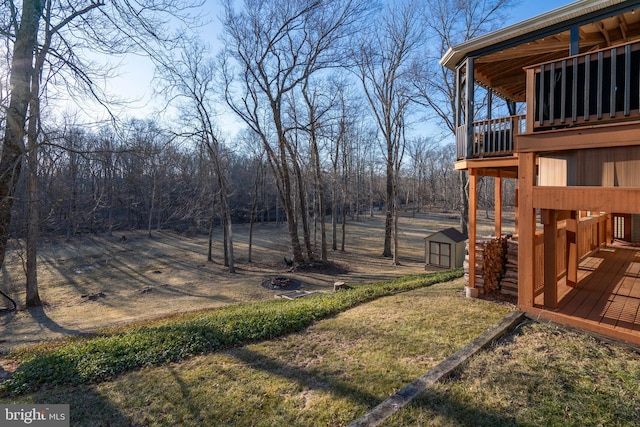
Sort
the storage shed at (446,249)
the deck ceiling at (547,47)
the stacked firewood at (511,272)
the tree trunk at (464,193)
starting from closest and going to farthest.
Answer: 1. the deck ceiling at (547,47)
2. the stacked firewood at (511,272)
3. the storage shed at (446,249)
4. the tree trunk at (464,193)

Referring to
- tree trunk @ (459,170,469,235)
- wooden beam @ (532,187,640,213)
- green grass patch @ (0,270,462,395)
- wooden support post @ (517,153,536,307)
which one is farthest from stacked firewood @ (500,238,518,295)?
tree trunk @ (459,170,469,235)

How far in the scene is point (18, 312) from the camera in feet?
37.4

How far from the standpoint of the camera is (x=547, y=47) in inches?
254

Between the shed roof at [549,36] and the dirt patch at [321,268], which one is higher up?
the shed roof at [549,36]

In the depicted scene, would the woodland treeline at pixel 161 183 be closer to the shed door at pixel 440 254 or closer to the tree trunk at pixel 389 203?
the tree trunk at pixel 389 203

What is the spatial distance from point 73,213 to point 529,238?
24.0 ft

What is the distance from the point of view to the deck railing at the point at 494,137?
6336 millimetres

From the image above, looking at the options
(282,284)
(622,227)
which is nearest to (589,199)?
(622,227)

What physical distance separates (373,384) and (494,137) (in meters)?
5.53

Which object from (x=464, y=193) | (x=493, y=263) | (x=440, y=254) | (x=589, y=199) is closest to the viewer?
(x=589, y=199)

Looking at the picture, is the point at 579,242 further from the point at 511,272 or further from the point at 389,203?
the point at 389,203

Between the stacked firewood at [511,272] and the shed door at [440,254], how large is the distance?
982cm

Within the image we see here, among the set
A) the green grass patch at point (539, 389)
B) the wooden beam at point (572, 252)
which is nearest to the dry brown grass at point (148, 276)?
the green grass patch at point (539, 389)

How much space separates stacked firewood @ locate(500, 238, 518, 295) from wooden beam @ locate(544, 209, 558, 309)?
1464 millimetres
